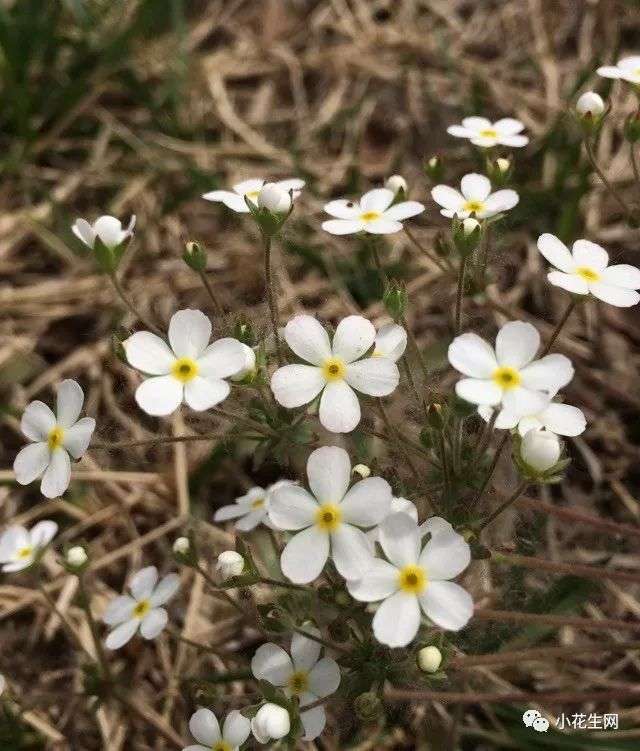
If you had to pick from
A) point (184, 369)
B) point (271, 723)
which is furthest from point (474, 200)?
point (271, 723)

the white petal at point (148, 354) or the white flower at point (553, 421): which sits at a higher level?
the white petal at point (148, 354)

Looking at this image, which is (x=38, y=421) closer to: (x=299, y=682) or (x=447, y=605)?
(x=299, y=682)

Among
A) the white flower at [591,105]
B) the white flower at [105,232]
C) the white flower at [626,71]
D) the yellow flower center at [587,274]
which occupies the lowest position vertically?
the yellow flower center at [587,274]

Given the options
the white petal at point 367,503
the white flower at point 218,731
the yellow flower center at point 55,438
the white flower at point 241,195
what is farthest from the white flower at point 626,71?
the white flower at point 218,731

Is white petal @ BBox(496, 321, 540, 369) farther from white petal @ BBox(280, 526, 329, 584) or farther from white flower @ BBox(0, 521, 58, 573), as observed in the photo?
white flower @ BBox(0, 521, 58, 573)

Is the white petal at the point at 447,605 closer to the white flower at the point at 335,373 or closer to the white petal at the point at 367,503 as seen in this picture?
the white petal at the point at 367,503

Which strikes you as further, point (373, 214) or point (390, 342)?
point (373, 214)

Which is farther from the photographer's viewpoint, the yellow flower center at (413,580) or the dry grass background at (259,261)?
the dry grass background at (259,261)
